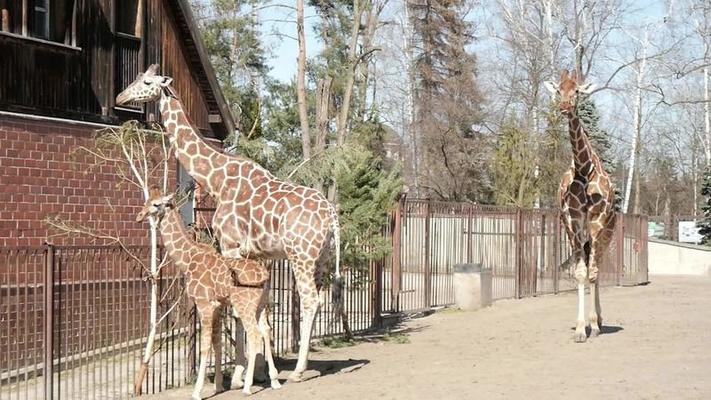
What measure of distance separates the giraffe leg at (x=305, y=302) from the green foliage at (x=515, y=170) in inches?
932

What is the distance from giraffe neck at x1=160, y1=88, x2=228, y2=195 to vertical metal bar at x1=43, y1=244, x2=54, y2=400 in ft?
8.13

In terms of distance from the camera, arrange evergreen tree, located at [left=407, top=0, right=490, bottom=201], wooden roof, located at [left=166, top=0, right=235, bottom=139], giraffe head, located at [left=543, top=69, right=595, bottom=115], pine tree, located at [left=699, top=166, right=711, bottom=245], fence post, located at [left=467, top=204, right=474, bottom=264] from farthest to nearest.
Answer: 1. pine tree, located at [left=699, top=166, right=711, bottom=245]
2. evergreen tree, located at [left=407, top=0, right=490, bottom=201]
3. fence post, located at [left=467, top=204, right=474, bottom=264]
4. wooden roof, located at [left=166, top=0, right=235, bottom=139]
5. giraffe head, located at [left=543, top=69, right=595, bottom=115]

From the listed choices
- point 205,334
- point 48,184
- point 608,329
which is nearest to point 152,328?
point 205,334

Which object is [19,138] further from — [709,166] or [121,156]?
[709,166]

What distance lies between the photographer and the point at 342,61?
1560 inches

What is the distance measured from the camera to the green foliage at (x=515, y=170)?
35.2 metres

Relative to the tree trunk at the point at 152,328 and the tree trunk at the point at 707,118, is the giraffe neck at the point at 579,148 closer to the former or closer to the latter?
the tree trunk at the point at 152,328

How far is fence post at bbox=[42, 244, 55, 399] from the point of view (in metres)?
10.1

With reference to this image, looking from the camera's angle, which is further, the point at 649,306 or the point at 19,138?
the point at 649,306

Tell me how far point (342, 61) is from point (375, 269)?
23.7 m

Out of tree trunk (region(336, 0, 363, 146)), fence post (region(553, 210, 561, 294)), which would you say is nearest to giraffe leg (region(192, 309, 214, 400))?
fence post (region(553, 210, 561, 294))

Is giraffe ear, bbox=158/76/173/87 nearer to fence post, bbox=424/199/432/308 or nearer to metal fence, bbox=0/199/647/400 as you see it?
metal fence, bbox=0/199/647/400

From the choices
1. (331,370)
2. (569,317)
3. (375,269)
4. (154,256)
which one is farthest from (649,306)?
(154,256)

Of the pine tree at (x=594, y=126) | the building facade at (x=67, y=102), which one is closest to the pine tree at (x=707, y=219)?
the pine tree at (x=594, y=126)
